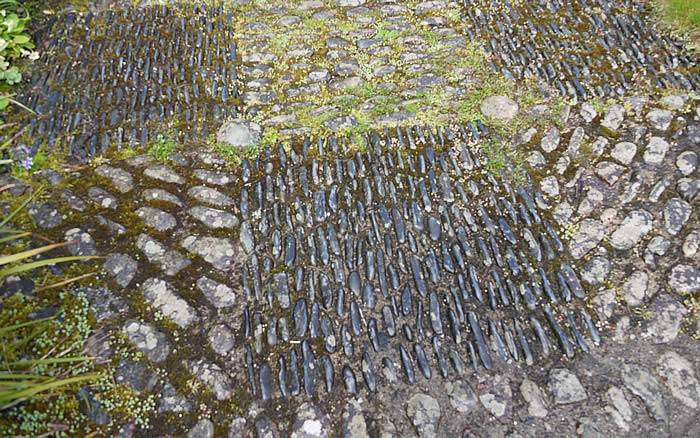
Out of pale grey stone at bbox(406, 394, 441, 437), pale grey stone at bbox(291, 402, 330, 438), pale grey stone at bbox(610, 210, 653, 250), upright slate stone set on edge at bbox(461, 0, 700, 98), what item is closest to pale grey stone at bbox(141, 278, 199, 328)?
pale grey stone at bbox(291, 402, 330, 438)

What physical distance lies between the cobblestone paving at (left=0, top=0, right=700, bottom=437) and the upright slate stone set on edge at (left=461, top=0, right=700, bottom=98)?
4 centimetres

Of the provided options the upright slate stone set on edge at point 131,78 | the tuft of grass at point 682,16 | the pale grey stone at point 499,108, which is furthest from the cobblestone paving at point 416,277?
the tuft of grass at point 682,16

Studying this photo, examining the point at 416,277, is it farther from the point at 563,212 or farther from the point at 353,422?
the point at 563,212

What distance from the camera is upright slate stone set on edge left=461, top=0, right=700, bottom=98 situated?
4.25 meters

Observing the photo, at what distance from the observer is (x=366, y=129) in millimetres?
4027

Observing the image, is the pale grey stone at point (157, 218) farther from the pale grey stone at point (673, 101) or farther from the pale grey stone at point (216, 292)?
the pale grey stone at point (673, 101)

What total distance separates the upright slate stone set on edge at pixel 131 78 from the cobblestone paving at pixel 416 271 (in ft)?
0.94

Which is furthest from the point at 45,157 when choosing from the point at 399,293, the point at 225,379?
the point at 399,293

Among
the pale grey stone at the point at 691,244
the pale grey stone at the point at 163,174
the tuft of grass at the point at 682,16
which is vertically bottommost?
the pale grey stone at the point at 691,244

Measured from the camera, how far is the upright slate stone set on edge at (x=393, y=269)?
2.93 metres

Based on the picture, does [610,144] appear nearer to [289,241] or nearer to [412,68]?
[412,68]

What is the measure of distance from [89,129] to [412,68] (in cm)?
247

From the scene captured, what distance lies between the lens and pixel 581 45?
179 inches

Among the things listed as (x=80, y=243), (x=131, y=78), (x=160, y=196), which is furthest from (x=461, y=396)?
(x=131, y=78)
